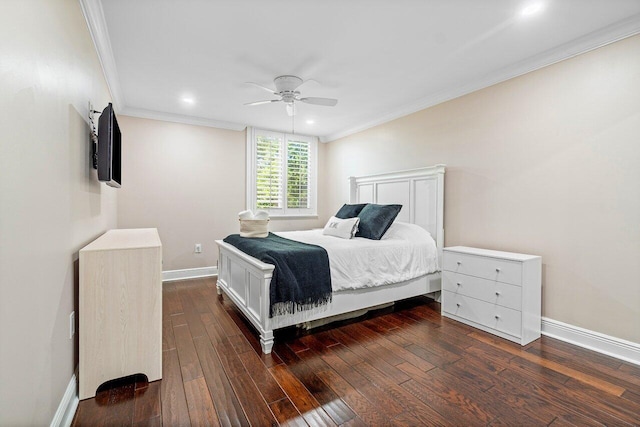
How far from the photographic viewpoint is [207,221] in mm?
4887

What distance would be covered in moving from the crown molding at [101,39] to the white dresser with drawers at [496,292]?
11.9 feet

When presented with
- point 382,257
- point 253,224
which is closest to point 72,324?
point 253,224

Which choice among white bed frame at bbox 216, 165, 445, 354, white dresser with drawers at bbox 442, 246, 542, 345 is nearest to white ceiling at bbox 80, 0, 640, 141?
white bed frame at bbox 216, 165, 445, 354

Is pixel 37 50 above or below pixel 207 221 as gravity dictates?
above

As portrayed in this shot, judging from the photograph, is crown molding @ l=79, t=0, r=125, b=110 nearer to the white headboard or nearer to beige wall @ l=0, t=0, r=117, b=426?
beige wall @ l=0, t=0, r=117, b=426

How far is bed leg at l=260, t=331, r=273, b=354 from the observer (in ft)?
7.80

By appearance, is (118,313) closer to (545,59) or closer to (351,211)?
(351,211)

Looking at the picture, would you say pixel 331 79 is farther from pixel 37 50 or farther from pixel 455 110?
pixel 37 50

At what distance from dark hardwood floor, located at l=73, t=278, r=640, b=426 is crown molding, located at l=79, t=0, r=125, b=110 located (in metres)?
2.51

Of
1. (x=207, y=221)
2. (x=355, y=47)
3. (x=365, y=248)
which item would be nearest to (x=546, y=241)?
(x=365, y=248)

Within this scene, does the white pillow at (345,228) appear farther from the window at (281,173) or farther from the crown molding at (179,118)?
the crown molding at (179,118)

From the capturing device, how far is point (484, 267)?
2.84 metres

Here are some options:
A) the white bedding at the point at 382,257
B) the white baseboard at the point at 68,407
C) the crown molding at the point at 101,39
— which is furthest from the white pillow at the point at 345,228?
the crown molding at the point at 101,39

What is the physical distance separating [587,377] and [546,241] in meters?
1.15
